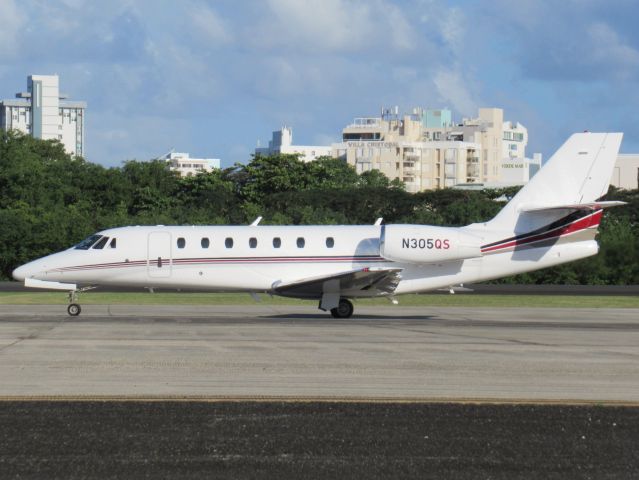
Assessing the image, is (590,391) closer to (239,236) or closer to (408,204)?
(239,236)

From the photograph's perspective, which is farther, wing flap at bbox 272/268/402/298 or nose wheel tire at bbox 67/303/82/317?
nose wheel tire at bbox 67/303/82/317

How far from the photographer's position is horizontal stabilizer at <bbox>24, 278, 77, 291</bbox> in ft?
97.6

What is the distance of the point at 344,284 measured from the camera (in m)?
29.2

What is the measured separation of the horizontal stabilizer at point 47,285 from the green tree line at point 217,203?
85.8ft

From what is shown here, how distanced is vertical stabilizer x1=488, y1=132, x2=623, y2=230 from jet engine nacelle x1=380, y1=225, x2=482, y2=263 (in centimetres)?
146

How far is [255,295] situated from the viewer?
30.7m

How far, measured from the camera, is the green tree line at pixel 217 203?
56.5 m

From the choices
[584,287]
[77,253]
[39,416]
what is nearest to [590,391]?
[39,416]

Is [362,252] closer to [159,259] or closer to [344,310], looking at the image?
[344,310]

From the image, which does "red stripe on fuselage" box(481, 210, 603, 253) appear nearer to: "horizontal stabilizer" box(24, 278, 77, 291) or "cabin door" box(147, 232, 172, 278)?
"cabin door" box(147, 232, 172, 278)

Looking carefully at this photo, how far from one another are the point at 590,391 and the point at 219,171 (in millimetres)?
82598

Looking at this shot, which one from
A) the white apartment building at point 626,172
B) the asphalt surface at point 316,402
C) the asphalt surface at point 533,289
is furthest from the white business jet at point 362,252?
the white apartment building at point 626,172

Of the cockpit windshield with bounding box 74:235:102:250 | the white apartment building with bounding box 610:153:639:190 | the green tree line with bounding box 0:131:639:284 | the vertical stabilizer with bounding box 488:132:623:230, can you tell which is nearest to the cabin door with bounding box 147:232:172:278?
the cockpit windshield with bounding box 74:235:102:250

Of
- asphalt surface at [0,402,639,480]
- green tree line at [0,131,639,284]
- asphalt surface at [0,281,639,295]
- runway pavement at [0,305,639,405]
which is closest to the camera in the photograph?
asphalt surface at [0,402,639,480]
